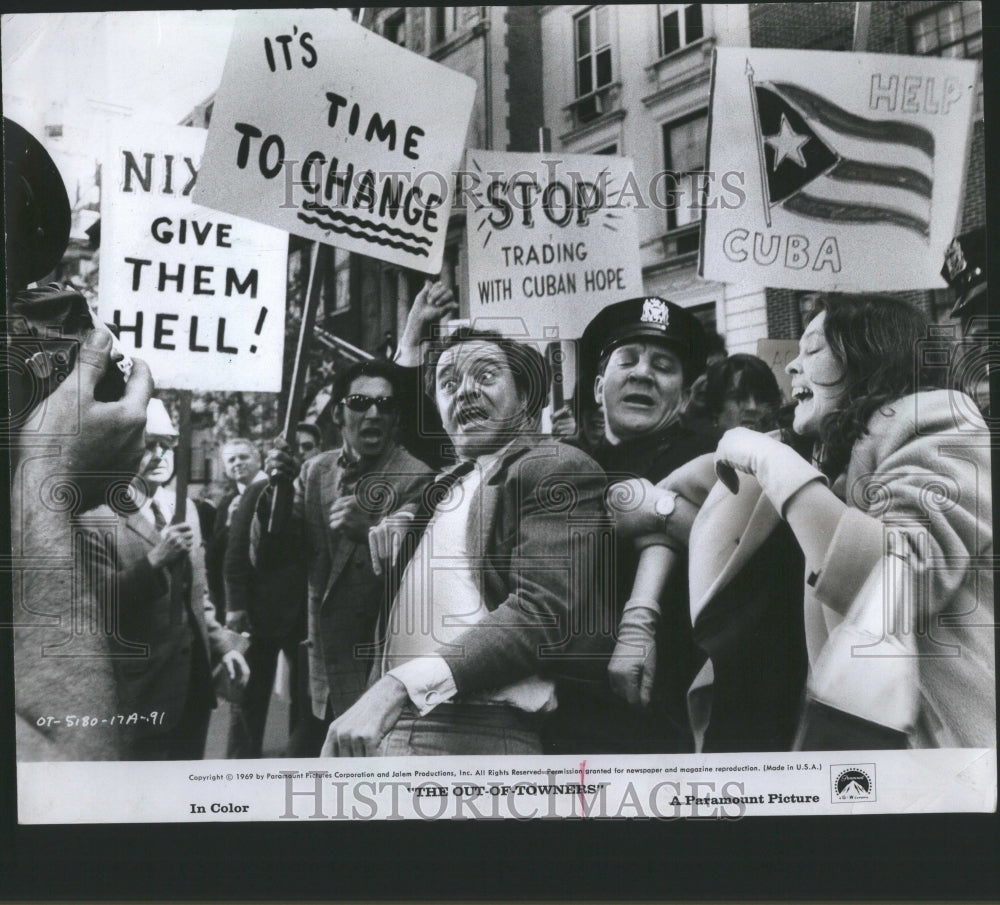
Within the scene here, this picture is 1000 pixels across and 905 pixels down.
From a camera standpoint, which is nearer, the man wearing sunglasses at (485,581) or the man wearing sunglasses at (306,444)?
the man wearing sunglasses at (485,581)

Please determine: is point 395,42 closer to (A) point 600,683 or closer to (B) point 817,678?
(A) point 600,683

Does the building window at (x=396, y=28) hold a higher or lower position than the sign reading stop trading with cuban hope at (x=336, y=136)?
higher

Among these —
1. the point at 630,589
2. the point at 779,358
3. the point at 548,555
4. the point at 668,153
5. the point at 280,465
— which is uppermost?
the point at 668,153

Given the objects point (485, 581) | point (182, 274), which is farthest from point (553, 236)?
point (182, 274)

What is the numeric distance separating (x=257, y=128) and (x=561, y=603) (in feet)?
10.0

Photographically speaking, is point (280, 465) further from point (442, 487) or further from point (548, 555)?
point (548, 555)

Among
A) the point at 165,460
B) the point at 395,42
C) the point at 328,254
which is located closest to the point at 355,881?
the point at 165,460

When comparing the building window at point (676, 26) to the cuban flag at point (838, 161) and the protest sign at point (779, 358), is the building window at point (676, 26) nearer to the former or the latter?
the cuban flag at point (838, 161)

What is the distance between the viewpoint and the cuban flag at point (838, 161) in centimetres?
602

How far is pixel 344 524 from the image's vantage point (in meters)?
5.99

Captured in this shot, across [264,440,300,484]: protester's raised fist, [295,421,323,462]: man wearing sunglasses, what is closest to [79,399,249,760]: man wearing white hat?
[264,440,300,484]: protester's raised fist

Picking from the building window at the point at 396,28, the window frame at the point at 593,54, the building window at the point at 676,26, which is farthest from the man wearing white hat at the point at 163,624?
the building window at the point at 676,26

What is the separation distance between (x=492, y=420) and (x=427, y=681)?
145cm

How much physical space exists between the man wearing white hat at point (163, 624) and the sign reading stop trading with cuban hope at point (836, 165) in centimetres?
321
